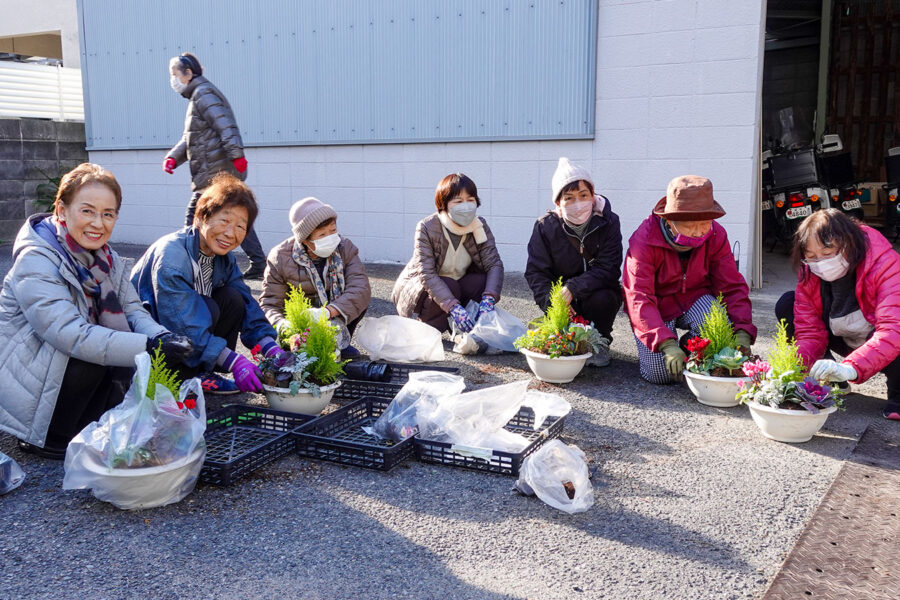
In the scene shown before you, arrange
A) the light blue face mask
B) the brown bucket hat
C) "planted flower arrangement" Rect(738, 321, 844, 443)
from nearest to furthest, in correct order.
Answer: "planted flower arrangement" Rect(738, 321, 844, 443) < the brown bucket hat < the light blue face mask

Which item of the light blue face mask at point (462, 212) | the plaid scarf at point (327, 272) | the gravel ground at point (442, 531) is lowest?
the gravel ground at point (442, 531)

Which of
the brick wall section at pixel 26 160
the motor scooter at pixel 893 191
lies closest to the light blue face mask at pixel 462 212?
the motor scooter at pixel 893 191

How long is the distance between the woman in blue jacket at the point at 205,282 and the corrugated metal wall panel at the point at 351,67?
4.41 meters

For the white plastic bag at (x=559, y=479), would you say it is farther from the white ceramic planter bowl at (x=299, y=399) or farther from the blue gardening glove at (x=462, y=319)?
the blue gardening glove at (x=462, y=319)

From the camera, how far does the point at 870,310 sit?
373 centimetres

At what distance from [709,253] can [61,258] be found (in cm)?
326

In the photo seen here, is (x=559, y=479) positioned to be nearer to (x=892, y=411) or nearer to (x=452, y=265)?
(x=892, y=411)

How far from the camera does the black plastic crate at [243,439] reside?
A: 301 centimetres

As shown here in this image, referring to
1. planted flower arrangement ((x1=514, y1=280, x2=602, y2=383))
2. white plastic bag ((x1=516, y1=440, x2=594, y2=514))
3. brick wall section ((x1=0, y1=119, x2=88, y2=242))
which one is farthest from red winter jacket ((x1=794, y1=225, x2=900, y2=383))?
brick wall section ((x1=0, y1=119, x2=88, y2=242))

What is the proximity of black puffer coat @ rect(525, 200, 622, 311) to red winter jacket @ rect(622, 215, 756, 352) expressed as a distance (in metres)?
0.36

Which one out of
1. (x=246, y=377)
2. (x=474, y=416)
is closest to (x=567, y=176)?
(x=474, y=416)

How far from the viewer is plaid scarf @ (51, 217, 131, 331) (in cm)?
323

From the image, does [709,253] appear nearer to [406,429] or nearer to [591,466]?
[591,466]

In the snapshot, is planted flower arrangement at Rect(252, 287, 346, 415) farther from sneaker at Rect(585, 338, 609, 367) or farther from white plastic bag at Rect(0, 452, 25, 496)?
sneaker at Rect(585, 338, 609, 367)
